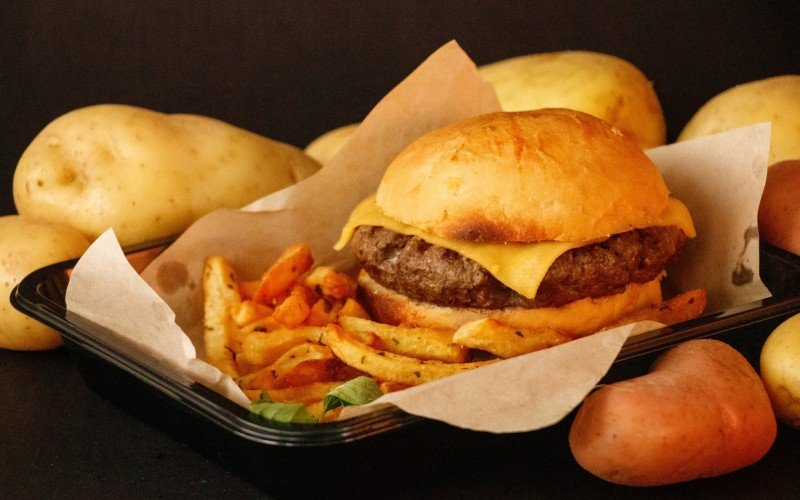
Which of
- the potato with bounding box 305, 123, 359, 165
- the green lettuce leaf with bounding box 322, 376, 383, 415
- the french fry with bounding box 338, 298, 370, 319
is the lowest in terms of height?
the potato with bounding box 305, 123, 359, 165

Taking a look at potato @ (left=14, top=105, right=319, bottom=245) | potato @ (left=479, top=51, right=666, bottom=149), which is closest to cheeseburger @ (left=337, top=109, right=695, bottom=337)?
potato @ (left=14, top=105, right=319, bottom=245)

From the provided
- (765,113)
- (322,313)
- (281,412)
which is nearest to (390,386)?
(281,412)

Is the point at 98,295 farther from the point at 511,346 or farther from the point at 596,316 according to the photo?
the point at 596,316

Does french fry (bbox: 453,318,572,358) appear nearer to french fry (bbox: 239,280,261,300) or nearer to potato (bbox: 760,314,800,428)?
potato (bbox: 760,314,800,428)

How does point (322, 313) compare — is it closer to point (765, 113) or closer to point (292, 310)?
point (292, 310)

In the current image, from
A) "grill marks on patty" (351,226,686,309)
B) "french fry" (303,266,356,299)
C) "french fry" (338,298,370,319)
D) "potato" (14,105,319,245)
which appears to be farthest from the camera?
"potato" (14,105,319,245)

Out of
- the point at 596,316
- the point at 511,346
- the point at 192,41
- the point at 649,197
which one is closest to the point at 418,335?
the point at 511,346
